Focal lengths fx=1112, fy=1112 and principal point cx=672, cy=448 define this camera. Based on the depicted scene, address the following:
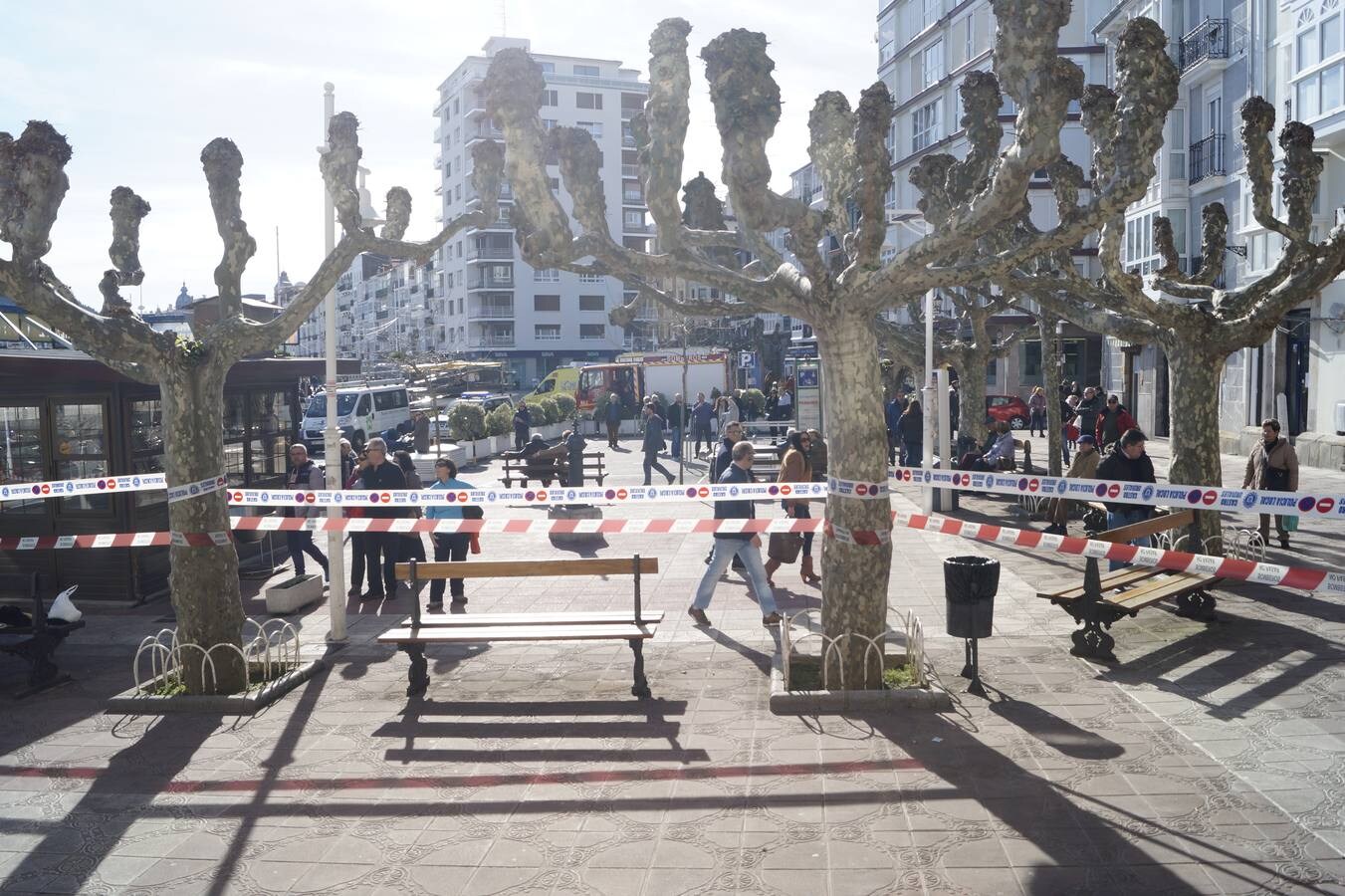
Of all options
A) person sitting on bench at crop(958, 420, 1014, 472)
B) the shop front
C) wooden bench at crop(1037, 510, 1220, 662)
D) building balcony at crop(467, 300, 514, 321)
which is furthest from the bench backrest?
building balcony at crop(467, 300, 514, 321)

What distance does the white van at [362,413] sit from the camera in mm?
32781

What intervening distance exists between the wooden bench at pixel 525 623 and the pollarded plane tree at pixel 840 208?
140 centimetres

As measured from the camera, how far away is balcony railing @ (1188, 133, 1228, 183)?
28.8 meters

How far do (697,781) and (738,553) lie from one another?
150 inches

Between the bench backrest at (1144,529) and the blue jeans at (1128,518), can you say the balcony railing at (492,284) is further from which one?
the bench backrest at (1144,529)

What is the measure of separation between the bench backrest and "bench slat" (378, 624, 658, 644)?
4.22m

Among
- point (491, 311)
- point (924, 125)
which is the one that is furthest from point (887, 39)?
point (491, 311)

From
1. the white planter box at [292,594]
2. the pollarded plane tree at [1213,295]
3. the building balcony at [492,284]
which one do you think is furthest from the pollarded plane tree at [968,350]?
the building balcony at [492,284]

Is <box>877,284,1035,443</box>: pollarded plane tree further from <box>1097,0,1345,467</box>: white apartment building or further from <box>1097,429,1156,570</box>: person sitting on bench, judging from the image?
<box>1097,429,1156,570</box>: person sitting on bench

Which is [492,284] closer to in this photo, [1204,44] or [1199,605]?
[1204,44]

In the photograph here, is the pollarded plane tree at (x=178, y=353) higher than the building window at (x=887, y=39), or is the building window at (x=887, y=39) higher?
the building window at (x=887, y=39)

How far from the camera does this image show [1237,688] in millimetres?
7793

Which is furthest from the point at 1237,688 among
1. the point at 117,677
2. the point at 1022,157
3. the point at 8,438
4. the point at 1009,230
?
the point at 8,438

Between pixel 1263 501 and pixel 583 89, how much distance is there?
7528cm
